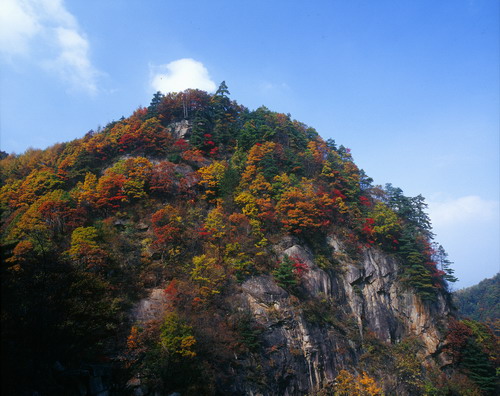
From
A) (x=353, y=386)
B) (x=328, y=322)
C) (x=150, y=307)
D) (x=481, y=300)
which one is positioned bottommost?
(x=353, y=386)

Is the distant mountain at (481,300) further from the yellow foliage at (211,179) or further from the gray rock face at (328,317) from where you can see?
the yellow foliage at (211,179)

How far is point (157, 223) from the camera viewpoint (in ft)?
78.0

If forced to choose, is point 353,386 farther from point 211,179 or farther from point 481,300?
point 481,300

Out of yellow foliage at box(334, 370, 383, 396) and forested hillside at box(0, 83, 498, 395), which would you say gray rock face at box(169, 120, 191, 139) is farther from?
yellow foliage at box(334, 370, 383, 396)

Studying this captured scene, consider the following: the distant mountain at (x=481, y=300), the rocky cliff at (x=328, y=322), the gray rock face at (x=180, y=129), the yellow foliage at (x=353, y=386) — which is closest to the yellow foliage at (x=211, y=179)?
the rocky cliff at (x=328, y=322)

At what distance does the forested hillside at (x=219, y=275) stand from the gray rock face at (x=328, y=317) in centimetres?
13

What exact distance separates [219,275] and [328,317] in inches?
403

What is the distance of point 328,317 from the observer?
930 inches

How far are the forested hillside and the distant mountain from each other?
184 feet

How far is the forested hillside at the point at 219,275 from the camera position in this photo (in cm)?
1231

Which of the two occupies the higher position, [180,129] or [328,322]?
[180,129]

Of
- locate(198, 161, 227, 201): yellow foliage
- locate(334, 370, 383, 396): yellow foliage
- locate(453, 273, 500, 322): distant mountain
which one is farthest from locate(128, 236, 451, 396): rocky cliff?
locate(453, 273, 500, 322): distant mountain

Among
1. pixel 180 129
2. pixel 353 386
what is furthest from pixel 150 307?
pixel 180 129

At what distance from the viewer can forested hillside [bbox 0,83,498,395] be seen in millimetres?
12312
